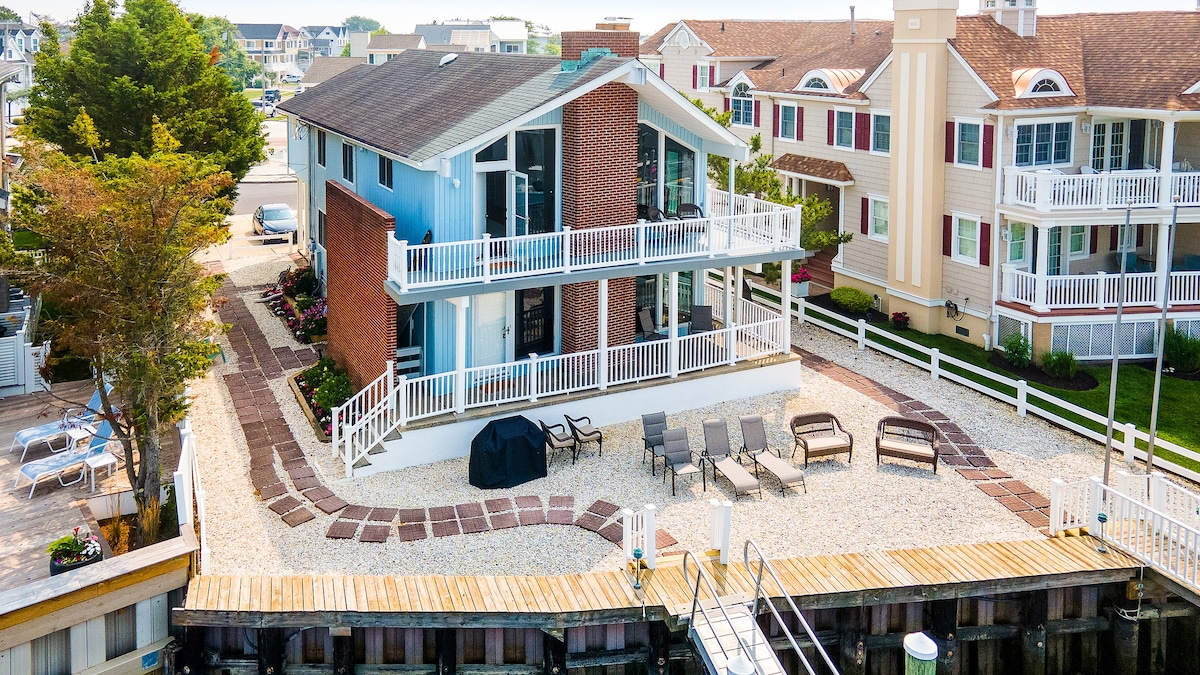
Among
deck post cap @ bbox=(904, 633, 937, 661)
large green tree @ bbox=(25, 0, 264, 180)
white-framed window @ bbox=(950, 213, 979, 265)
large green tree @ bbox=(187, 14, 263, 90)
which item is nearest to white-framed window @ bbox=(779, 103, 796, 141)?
white-framed window @ bbox=(950, 213, 979, 265)

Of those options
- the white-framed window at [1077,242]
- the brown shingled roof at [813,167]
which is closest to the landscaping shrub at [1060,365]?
the white-framed window at [1077,242]

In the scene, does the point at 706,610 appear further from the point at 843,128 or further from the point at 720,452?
the point at 843,128

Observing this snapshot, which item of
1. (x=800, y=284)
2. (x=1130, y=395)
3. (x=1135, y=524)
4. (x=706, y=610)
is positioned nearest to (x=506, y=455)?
(x=706, y=610)

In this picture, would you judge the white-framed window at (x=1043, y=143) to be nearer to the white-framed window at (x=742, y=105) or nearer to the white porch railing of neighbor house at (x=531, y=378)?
the white porch railing of neighbor house at (x=531, y=378)

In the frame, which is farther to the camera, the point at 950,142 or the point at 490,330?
the point at 950,142

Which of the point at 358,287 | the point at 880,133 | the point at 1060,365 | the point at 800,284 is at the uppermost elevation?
the point at 880,133

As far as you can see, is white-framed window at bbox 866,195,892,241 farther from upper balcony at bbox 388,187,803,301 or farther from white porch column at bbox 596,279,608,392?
white porch column at bbox 596,279,608,392
